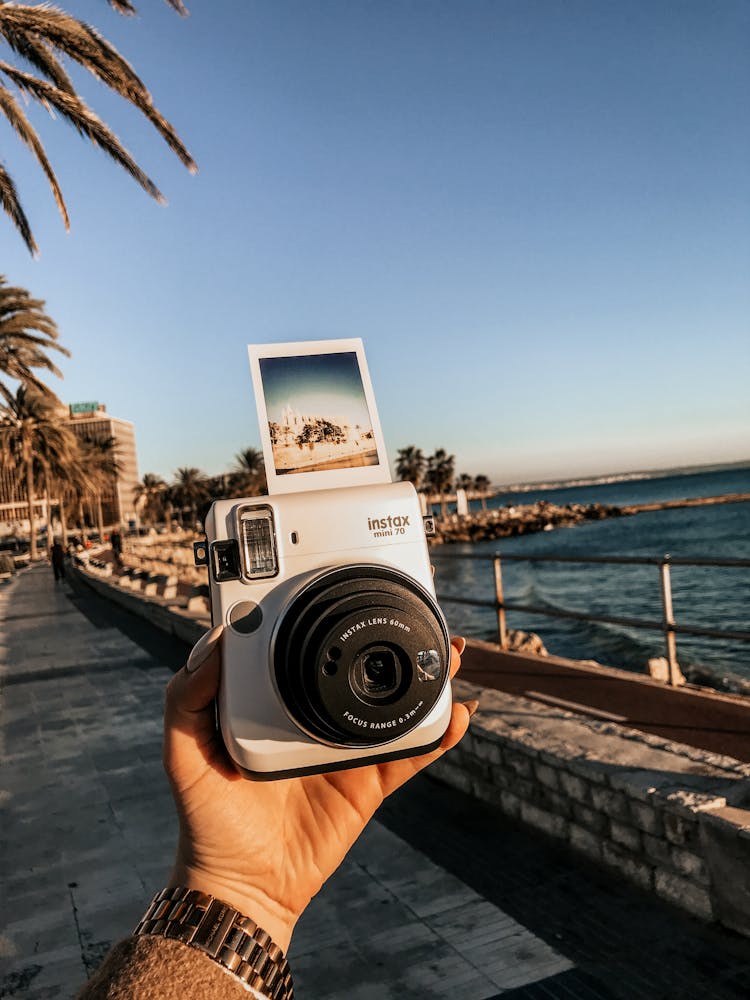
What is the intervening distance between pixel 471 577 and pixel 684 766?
41067mm

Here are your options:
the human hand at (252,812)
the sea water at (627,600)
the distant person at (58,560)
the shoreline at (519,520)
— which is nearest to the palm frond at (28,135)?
the sea water at (627,600)

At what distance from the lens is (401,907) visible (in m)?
3.46

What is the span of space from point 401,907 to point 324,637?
281cm

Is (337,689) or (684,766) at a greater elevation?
(337,689)

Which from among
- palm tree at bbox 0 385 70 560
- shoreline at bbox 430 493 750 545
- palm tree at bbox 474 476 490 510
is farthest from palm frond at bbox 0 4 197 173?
palm tree at bbox 474 476 490 510

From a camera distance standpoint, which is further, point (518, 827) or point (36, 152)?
point (36, 152)

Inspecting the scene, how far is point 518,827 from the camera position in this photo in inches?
164

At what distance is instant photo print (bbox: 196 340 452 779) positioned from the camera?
1147mm

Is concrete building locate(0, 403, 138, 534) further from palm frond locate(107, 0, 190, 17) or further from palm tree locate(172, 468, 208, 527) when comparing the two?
palm frond locate(107, 0, 190, 17)

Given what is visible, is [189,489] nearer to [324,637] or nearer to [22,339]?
[22,339]

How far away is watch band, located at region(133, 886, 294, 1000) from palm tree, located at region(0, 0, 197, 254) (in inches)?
311

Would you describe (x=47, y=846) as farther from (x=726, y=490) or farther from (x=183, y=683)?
(x=726, y=490)

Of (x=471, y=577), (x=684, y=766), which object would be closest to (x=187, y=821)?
(x=684, y=766)

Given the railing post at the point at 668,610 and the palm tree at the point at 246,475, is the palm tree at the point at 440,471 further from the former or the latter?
the railing post at the point at 668,610
